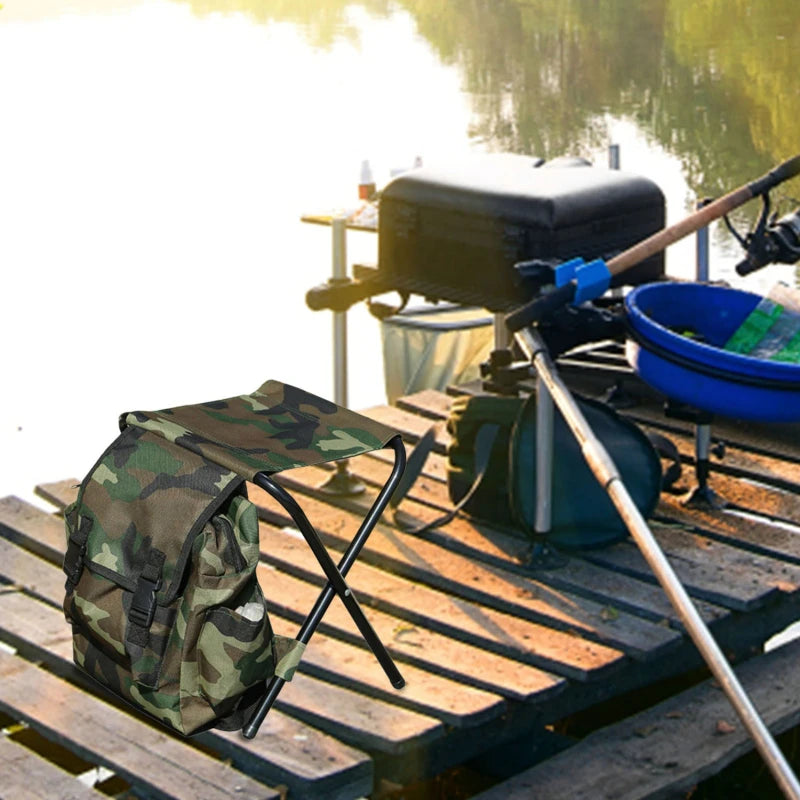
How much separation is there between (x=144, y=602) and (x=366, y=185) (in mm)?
3391

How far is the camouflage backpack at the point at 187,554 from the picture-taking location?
2.80 meters

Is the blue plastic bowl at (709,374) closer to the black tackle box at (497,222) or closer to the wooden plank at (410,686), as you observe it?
the black tackle box at (497,222)

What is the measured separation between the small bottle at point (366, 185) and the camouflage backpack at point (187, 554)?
10.1ft

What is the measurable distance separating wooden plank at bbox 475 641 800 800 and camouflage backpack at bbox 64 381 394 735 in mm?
1288

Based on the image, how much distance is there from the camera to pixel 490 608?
461 cm

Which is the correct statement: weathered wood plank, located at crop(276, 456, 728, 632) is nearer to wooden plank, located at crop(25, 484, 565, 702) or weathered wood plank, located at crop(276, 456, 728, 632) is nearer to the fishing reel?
wooden plank, located at crop(25, 484, 565, 702)

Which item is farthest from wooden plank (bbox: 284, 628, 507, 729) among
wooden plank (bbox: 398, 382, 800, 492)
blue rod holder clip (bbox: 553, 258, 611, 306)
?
wooden plank (bbox: 398, 382, 800, 492)

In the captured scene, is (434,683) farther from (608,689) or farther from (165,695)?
(165,695)

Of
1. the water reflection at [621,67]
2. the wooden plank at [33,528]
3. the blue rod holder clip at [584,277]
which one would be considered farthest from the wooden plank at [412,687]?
the water reflection at [621,67]

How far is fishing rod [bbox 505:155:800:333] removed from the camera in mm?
4309

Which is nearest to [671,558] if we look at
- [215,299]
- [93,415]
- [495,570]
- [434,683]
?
[495,570]

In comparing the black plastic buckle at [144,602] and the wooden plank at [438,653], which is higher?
the black plastic buckle at [144,602]

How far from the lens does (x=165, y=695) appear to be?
2.92m

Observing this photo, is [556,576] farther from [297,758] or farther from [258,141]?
[258,141]
